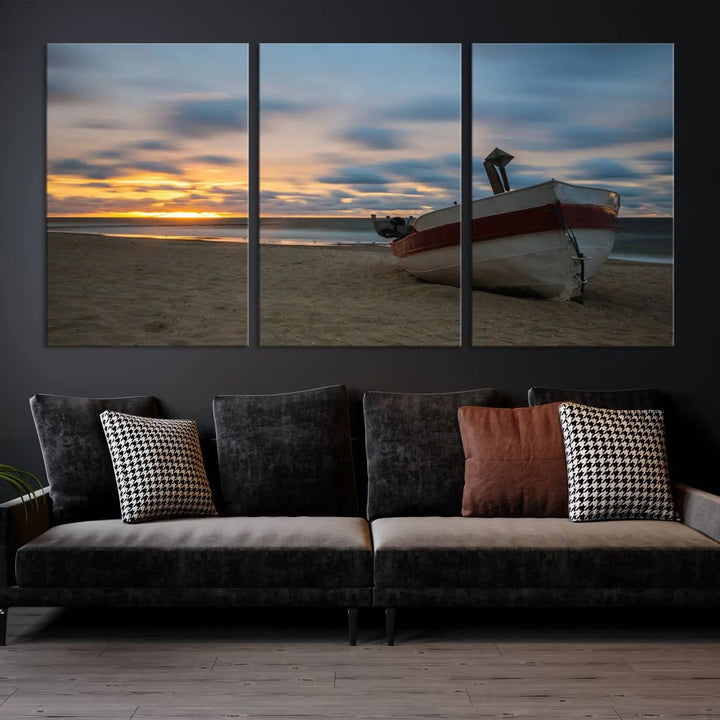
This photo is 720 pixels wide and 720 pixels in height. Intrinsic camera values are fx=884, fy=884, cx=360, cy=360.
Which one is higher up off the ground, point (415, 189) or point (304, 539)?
point (415, 189)

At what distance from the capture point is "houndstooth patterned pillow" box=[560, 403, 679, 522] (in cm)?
383

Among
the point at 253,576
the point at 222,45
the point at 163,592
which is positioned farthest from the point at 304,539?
the point at 222,45

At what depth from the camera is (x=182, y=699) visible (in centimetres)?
286

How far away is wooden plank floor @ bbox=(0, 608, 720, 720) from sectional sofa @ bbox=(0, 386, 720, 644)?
175 millimetres

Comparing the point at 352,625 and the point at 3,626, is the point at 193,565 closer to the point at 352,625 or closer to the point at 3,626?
the point at 352,625

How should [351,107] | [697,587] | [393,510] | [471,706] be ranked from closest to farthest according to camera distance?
1. [471,706]
2. [697,587]
3. [393,510]
4. [351,107]

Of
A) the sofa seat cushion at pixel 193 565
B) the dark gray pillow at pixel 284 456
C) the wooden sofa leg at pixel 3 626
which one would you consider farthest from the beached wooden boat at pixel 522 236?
the wooden sofa leg at pixel 3 626

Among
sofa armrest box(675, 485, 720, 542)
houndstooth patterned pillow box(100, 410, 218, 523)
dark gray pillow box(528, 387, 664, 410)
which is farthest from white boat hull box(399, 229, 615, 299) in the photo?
houndstooth patterned pillow box(100, 410, 218, 523)

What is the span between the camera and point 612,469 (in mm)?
3871

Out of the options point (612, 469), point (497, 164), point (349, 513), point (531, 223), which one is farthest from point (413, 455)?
point (497, 164)

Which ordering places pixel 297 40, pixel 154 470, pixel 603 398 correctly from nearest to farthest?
pixel 154 470, pixel 603 398, pixel 297 40

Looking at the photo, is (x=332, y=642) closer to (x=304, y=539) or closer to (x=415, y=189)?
(x=304, y=539)

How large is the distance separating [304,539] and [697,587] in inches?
60.3

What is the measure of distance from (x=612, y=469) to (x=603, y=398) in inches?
18.9
